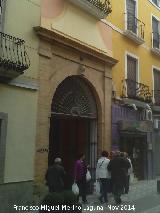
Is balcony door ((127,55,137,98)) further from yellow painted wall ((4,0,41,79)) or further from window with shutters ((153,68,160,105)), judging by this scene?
yellow painted wall ((4,0,41,79))

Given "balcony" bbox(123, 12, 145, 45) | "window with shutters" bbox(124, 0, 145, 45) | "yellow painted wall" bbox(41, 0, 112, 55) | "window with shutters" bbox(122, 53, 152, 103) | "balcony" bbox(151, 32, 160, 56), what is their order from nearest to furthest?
"yellow painted wall" bbox(41, 0, 112, 55)
"window with shutters" bbox(122, 53, 152, 103)
"balcony" bbox(123, 12, 145, 45)
"window with shutters" bbox(124, 0, 145, 45)
"balcony" bbox(151, 32, 160, 56)

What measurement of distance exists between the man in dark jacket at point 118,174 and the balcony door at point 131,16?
A: 26.5 feet

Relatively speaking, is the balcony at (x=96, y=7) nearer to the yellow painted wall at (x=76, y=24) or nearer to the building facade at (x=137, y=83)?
the yellow painted wall at (x=76, y=24)

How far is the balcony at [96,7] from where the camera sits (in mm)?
13297

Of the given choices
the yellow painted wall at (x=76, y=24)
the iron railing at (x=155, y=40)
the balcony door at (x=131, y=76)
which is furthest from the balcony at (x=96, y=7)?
the iron railing at (x=155, y=40)

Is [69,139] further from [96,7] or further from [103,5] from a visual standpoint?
[103,5]

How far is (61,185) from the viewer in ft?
31.9

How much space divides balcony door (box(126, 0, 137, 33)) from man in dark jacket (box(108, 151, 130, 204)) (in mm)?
8075

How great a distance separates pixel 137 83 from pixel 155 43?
361 centimetres

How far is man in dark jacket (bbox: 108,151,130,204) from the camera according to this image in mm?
10914

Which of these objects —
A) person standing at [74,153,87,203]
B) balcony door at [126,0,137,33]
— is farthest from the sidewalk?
balcony door at [126,0,137,33]

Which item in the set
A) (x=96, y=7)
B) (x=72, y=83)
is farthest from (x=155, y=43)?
(x=72, y=83)

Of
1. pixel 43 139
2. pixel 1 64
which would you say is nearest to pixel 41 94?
pixel 43 139

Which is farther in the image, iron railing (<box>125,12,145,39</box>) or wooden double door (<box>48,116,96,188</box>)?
iron railing (<box>125,12,145,39</box>)
